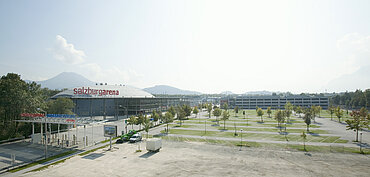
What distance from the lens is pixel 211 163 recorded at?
32406mm

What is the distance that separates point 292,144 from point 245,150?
14.0 m

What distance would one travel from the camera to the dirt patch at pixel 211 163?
93.3 ft

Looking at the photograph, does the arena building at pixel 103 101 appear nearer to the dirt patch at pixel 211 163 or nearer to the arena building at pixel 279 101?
the dirt patch at pixel 211 163

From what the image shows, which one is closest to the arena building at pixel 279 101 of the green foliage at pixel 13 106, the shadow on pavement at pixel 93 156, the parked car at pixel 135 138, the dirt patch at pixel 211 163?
the dirt patch at pixel 211 163

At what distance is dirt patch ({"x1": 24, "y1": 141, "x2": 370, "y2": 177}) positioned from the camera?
93.3ft

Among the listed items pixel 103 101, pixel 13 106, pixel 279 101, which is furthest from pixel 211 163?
pixel 279 101

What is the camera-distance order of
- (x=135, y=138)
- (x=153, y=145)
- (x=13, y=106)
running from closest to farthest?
(x=153, y=145), (x=135, y=138), (x=13, y=106)

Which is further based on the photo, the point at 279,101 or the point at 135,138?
the point at 279,101

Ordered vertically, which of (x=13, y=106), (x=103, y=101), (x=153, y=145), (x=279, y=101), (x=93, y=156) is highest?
(x=13, y=106)

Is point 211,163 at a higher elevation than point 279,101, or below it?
below

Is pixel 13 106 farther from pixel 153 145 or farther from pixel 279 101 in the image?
pixel 279 101

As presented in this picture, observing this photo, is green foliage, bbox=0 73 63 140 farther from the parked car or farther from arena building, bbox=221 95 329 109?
arena building, bbox=221 95 329 109

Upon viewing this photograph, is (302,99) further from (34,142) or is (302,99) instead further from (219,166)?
(34,142)

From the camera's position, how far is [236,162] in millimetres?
32750
